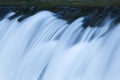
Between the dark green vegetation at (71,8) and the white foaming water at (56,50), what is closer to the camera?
the white foaming water at (56,50)

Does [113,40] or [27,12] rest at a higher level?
[27,12]

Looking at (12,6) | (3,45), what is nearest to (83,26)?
(3,45)

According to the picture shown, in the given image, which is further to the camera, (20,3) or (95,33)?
(20,3)

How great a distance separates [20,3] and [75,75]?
1628mm

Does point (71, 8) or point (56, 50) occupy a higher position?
point (71, 8)

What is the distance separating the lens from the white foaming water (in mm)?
3678

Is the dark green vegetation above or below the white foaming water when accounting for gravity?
above

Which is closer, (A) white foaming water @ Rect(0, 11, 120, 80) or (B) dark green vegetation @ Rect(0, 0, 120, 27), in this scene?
(A) white foaming water @ Rect(0, 11, 120, 80)

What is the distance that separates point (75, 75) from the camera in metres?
3.75

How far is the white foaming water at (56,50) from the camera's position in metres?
3.68

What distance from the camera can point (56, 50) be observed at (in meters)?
4.09

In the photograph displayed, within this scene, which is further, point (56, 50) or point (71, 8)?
point (71, 8)

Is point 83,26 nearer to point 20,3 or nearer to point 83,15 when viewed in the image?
point 83,15

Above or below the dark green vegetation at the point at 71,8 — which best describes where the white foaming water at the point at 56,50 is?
below
